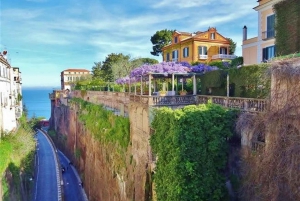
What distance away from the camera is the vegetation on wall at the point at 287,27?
15.7 m

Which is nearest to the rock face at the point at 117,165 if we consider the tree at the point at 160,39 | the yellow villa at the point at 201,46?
the yellow villa at the point at 201,46

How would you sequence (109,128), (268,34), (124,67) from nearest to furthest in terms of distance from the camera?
1. (268,34)
2. (109,128)
3. (124,67)

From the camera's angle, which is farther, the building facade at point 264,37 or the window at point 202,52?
the window at point 202,52

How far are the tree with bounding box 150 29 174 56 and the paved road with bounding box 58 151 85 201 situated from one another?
31053mm

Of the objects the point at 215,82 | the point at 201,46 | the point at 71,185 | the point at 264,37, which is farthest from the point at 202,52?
the point at 71,185

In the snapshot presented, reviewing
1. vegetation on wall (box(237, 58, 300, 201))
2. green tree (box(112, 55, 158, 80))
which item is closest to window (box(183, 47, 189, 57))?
green tree (box(112, 55, 158, 80))

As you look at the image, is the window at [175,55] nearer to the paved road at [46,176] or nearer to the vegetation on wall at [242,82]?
the vegetation on wall at [242,82]

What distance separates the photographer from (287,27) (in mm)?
16375

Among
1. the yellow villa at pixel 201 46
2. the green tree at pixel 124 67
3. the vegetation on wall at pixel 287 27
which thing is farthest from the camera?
the green tree at pixel 124 67

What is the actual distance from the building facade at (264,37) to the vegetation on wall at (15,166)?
2171cm

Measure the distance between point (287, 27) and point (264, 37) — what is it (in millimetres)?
5033

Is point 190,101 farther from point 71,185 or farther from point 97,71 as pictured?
point 97,71

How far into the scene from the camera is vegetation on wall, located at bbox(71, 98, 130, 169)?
17828 millimetres

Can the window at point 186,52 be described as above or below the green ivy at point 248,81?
above
